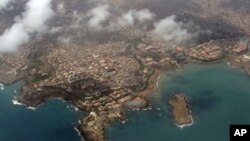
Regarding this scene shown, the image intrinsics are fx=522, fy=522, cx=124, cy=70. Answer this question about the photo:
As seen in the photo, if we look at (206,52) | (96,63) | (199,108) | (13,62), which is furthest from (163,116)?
(13,62)

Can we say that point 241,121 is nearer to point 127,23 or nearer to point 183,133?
point 183,133

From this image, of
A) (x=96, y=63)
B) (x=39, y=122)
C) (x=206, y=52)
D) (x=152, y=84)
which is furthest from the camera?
(x=206, y=52)

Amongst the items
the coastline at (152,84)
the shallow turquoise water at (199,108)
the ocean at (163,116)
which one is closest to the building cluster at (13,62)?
the ocean at (163,116)

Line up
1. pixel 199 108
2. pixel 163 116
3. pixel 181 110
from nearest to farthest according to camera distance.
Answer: pixel 163 116
pixel 181 110
pixel 199 108

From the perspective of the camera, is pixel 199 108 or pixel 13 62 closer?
pixel 199 108

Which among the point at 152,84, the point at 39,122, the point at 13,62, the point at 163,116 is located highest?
the point at 13,62

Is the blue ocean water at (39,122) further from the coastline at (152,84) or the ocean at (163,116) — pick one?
the coastline at (152,84)

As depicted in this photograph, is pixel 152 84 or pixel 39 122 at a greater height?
pixel 152 84

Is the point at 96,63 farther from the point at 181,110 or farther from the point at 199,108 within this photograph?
the point at 199,108
